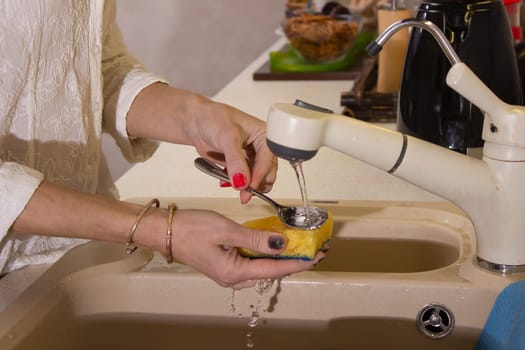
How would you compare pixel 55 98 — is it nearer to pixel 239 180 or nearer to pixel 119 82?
pixel 119 82

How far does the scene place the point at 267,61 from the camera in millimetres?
2002

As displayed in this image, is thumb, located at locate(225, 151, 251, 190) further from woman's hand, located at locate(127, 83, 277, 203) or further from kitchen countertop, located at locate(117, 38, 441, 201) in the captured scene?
kitchen countertop, located at locate(117, 38, 441, 201)

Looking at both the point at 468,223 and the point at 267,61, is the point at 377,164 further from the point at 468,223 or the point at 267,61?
the point at 267,61

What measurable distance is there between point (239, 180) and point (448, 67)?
41 cm

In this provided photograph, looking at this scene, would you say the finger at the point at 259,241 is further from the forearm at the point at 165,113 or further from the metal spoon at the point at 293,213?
the forearm at the point at 165,113

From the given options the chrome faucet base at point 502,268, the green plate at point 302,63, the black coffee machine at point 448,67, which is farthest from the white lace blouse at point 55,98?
the green plate at point 302,63

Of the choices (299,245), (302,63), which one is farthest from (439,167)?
(302,63)

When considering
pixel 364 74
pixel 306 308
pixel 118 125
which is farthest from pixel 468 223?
pixel 364 74

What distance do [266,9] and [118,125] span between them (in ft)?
10.6

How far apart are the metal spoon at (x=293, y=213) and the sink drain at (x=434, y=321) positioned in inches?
6.3

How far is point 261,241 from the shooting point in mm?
713

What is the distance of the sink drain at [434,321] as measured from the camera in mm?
820

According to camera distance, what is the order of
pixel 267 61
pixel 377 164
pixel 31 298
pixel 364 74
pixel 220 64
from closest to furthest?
1. pixel 377 164
2. pixel 31 298
3. pixel 364 74
4. pixel 267 61
5. pixel 220 64

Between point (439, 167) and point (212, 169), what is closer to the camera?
point (439, 167)
